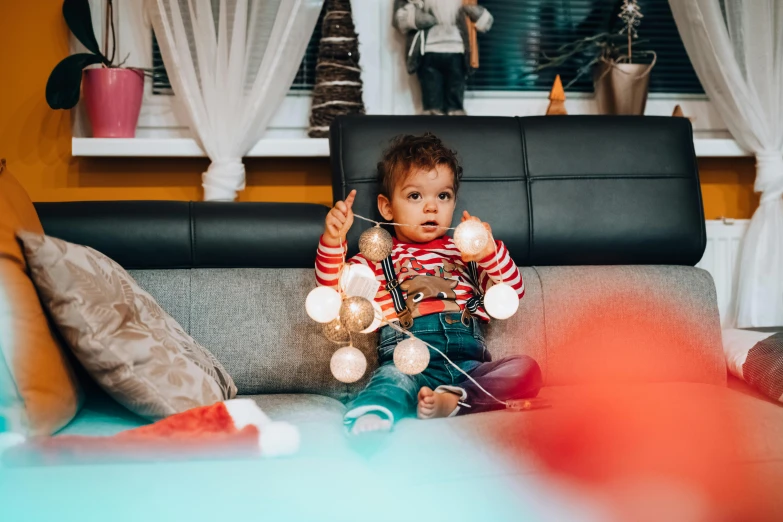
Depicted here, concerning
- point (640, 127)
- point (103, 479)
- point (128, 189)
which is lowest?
point (103, 479)

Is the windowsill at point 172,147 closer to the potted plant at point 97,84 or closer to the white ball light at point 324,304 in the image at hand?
the potted plant at point 97,84

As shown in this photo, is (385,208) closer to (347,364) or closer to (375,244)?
(375,244)

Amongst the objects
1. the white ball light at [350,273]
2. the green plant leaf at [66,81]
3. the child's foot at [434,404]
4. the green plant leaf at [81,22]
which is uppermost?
the green plant leaf at [81,22]

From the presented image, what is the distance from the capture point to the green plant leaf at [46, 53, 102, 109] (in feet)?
7.45

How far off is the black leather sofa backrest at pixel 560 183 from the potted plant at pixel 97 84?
0.78 meters

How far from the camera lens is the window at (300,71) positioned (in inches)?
102

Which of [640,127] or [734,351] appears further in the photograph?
[640,127]

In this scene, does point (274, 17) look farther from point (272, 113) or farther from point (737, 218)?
point (737, 218)

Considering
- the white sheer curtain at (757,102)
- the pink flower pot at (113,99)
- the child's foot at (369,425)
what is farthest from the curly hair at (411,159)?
the white sheer curtain at (757,102)

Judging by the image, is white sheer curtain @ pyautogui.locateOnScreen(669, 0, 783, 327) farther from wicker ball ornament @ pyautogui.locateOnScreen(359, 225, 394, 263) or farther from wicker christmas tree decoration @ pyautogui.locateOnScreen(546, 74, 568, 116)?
wicker ball ornament @ pyautogui.locateOnScreen(359, 225, 394, 263)

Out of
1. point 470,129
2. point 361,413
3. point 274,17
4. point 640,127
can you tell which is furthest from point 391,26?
point 361,413

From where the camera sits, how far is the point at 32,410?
1.20 m

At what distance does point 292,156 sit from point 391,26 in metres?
0.62

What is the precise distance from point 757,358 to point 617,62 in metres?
1.25
